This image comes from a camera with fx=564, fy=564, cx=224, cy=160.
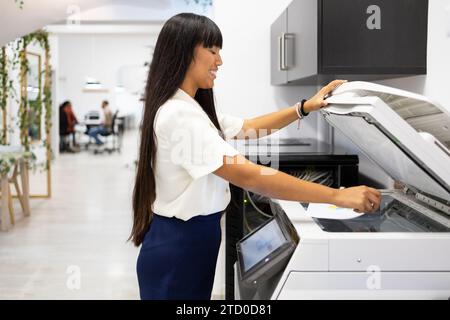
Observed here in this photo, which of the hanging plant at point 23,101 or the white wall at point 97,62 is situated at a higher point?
the white wall at point 97,62

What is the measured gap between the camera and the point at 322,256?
1.40m

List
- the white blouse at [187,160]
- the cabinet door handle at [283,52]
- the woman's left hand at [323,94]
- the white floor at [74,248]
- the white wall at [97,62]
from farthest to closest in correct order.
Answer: the white wall at [97,62] < the white floor at [74,248] < the cabinet door handle at [283,52] < the woman's left hand at [323,94] < the white blouse at [187,160]

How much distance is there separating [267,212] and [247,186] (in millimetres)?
1388

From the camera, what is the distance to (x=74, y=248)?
5.09m

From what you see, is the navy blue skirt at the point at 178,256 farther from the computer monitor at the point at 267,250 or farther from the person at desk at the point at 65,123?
the person at desk at the point at 65,123

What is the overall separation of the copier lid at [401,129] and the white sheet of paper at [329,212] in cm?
20

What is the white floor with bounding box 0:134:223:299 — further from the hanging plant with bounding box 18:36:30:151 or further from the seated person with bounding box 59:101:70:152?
the seated person with bounding box 59:101:70:152

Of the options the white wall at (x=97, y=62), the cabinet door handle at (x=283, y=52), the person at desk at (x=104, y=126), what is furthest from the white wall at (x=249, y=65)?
the white wall at (x=97, y=62)

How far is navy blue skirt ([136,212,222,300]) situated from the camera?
5.82ft

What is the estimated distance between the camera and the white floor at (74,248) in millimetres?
3949

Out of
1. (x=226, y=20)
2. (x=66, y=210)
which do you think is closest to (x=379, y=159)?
(x=226, y=20)

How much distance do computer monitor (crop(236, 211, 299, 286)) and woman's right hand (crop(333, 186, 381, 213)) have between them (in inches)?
5.9

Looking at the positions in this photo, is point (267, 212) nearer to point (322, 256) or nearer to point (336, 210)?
point (336, 210)
